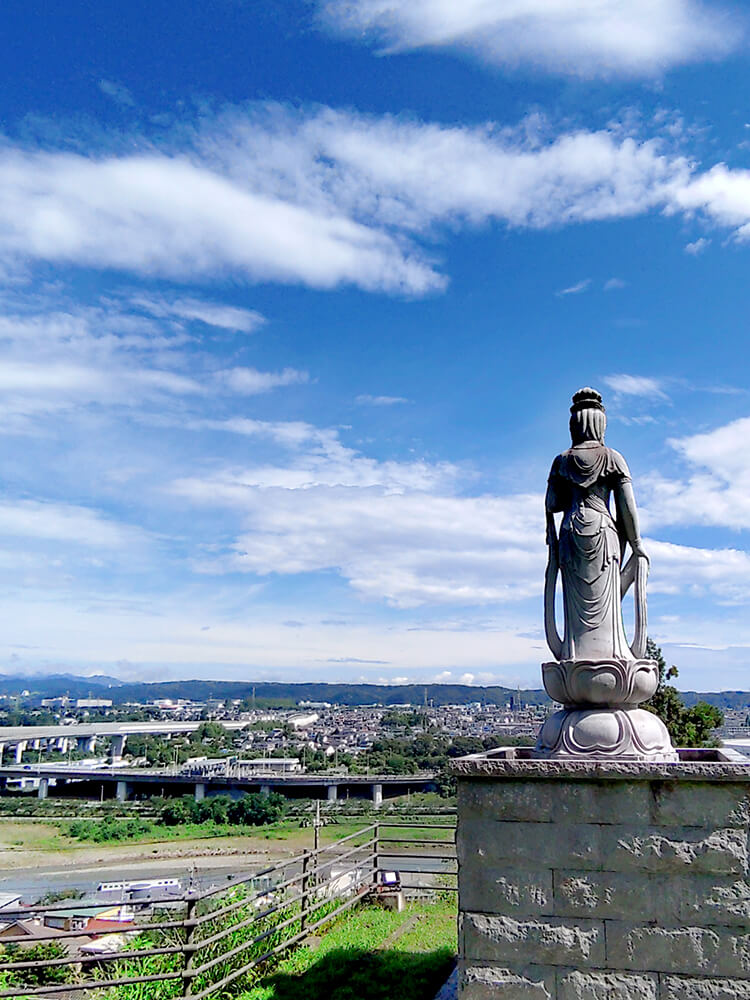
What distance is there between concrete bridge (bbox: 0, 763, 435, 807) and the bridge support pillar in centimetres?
1605

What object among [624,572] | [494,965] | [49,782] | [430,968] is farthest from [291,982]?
[49,782]

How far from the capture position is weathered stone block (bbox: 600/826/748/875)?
4398 mm

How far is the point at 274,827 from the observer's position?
46.6 meters

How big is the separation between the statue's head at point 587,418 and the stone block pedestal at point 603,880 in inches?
98.8

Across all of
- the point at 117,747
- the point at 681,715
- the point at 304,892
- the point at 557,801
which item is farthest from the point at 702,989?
the point at 117,747

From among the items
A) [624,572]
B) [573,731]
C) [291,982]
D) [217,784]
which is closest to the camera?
[573,731]

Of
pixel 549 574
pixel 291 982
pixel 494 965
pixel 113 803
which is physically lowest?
pixel 113 803

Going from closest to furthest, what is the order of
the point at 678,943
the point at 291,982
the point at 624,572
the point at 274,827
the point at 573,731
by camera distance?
the point at 678,943 → the point at 573,731 → the point at 624,572 → the point at 291,982 → the point at 274,827

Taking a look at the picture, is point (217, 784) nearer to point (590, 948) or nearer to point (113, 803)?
point (113, 803)

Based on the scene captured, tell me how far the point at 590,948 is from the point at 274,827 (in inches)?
1823

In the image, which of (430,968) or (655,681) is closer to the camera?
(655,681)

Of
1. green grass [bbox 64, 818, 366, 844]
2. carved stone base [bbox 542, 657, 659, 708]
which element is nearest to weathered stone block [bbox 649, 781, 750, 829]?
carved stone base [bbox 542, 657, 659, 708]

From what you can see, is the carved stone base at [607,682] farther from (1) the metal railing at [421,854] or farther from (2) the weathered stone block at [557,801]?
(1) the metal railing at [421,854]

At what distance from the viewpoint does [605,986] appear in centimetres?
444
